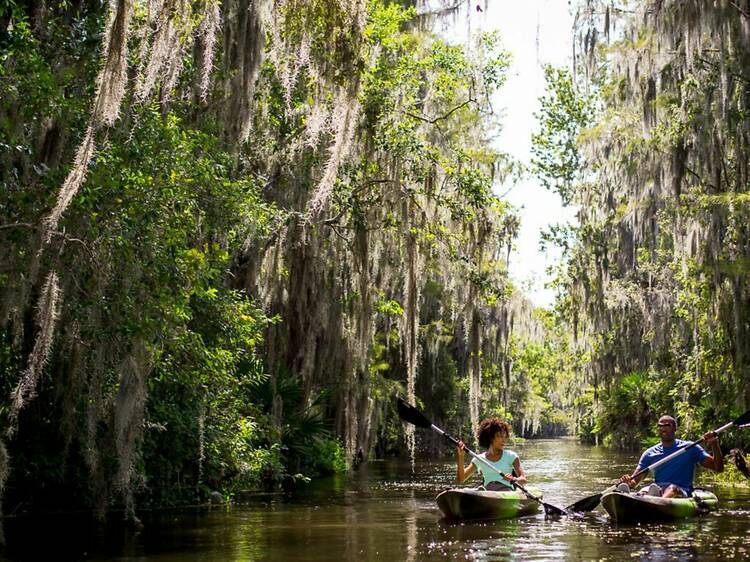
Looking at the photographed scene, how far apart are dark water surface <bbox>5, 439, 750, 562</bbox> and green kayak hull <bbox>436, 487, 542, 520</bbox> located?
155 millimetres

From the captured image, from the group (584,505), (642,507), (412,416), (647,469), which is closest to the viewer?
(642,507)

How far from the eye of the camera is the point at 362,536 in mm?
10031

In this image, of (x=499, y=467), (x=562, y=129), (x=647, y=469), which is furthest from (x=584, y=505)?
(x=562, y=129)

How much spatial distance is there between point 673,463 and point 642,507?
117 cm

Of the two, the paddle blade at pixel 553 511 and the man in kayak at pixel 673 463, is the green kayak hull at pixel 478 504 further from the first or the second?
the man in kayak at pixel 673 463

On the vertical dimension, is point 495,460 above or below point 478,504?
above

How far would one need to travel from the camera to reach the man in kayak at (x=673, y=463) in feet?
38.3

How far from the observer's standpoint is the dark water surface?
8516 millimetres

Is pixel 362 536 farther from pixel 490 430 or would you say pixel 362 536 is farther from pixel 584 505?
pixel 584 505

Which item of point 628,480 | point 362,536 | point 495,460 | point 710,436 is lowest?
point 362,536

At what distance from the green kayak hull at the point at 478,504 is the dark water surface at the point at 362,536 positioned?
16 centimetres

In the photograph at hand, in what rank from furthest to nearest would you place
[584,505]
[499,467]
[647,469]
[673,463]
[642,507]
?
1. [499,467]
2. [584,505]
3. [673,463]
4. [647,469]
5. [642,507]

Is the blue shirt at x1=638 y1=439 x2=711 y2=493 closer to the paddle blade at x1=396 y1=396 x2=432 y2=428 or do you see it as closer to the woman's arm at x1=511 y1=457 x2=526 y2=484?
the woman's arm at x1=511 y1=457 x2=526 y2=484

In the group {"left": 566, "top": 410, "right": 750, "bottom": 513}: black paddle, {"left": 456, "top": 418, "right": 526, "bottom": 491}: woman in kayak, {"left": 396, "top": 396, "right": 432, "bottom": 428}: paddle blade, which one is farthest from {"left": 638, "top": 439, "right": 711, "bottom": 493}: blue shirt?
{"left": 396, "top": 396, "right": 432, "bottom": 428}: paddle blade
